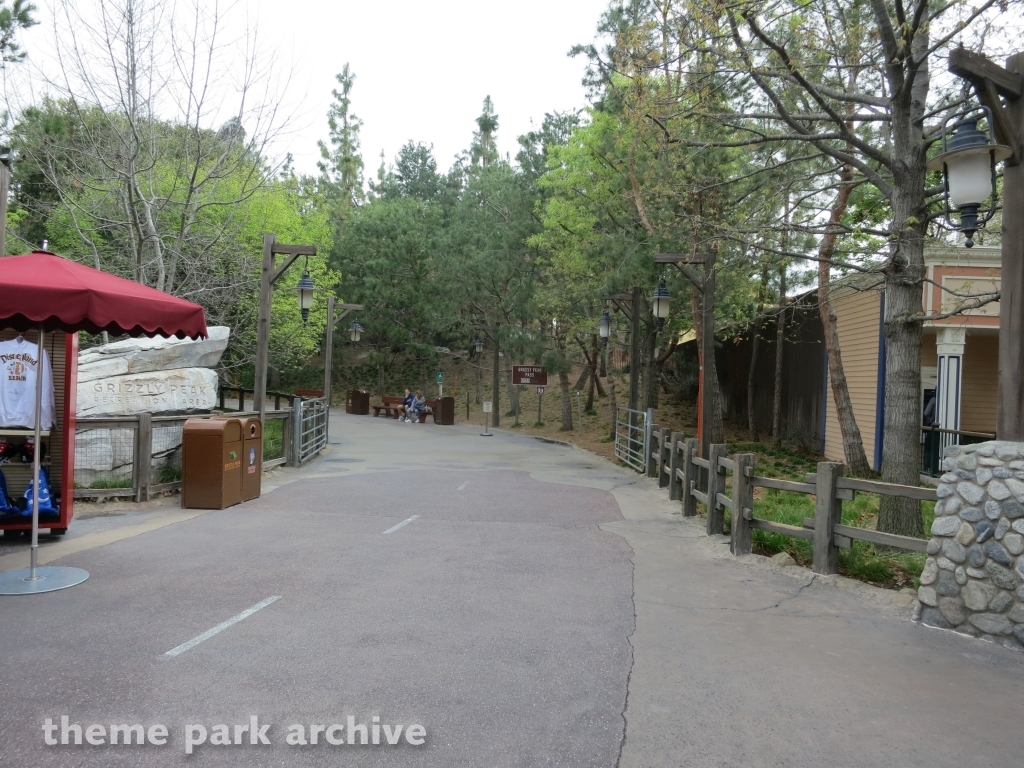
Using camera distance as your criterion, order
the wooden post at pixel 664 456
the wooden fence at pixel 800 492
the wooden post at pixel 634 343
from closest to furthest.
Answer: the wooden fence at pixel 800 492 → the wooden post at pixel 664 456 → the wooden post at pixel 634 343

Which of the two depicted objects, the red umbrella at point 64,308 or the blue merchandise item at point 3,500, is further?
the blue merchandise item at point 3,500

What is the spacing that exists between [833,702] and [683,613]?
1878mm

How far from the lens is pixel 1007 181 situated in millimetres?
6297

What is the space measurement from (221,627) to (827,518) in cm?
539

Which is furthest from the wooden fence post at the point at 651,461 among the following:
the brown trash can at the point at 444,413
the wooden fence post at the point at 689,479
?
the brown trash can at the point at 444,413

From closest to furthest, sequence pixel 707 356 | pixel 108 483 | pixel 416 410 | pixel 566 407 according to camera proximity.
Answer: pixel 108 483 < pixel 707 356 < pixel 566 407 < pixel 416 410

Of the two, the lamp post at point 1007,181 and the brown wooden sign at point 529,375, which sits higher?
the lamp post at point 1007,181

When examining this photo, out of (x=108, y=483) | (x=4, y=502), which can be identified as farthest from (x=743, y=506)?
(x=108, y=483)

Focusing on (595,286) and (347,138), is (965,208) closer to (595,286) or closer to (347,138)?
(595,286)

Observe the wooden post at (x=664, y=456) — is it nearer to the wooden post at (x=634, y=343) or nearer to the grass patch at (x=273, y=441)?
the wooden post at (x=634, y=343)

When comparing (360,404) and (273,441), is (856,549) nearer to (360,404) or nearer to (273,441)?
(273,441)

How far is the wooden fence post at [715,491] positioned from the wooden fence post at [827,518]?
2040 mm

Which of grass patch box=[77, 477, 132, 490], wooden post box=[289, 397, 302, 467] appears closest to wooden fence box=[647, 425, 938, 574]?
grass patch box=[77, 477, 132, 490]

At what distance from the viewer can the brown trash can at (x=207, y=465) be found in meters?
10.6
